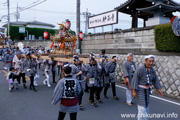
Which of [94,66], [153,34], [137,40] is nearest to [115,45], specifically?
[137,40]

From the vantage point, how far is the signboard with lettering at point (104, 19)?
11773 mm

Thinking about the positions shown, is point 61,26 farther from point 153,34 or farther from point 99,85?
point 153,34

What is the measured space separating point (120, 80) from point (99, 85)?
4.74 metres

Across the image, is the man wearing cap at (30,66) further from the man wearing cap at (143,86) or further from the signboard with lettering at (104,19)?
the signboard with lettering at (104,19)

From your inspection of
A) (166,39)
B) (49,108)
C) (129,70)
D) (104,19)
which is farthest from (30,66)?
(104,19)

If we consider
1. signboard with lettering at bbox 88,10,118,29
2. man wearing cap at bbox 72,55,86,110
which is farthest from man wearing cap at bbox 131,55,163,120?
signboard with lettering at bbox 88,10,118,29

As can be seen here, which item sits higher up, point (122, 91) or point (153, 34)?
point (153, 34)

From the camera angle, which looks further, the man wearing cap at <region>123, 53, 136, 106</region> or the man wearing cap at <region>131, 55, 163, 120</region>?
the man wearing cap at <region>123, 53, 136, 106</region>

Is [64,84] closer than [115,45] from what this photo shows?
Yes

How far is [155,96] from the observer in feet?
24.1

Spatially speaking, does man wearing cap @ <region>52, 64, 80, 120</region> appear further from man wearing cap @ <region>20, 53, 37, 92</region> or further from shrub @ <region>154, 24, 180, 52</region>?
shrub @ <region>154, 24, 180, 52</region>

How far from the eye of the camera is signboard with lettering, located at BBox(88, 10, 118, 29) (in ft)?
38.6

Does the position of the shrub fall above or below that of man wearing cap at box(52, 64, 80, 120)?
above

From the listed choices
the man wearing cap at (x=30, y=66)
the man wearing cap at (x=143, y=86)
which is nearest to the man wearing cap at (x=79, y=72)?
the man wearing cap at (x=143, y=86)
